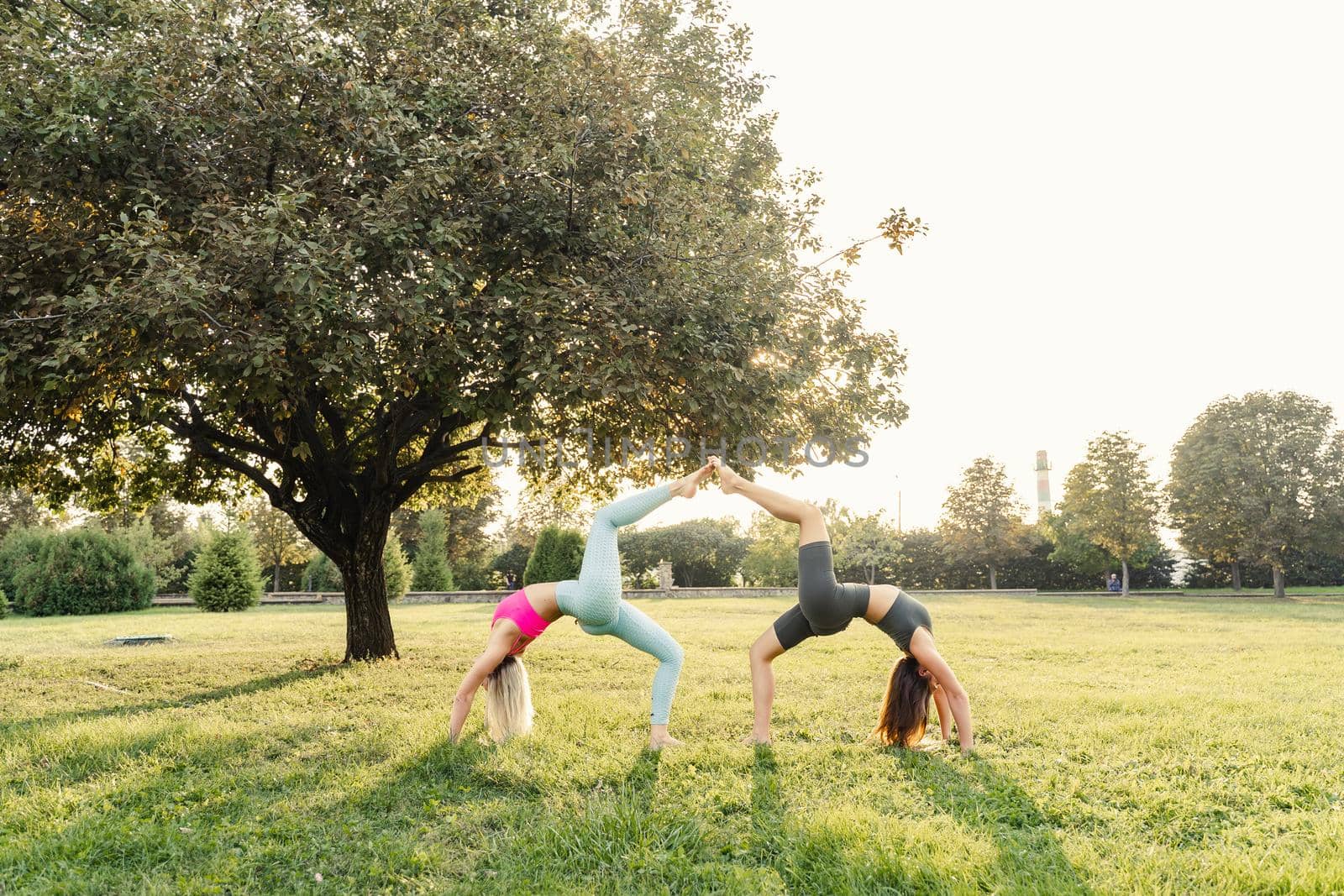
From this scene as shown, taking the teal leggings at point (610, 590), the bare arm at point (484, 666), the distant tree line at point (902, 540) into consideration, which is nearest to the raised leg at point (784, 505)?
the teal leggings at point (610, 590)

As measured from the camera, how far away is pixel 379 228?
737 cm

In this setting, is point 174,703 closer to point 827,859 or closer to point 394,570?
point 827,859

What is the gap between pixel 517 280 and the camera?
8.70 metres

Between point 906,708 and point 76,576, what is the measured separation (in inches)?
1188

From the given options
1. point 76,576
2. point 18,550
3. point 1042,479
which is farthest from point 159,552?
point 1042,479

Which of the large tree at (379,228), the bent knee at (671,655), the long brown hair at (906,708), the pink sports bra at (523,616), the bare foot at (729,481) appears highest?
the large tree at (379,228)

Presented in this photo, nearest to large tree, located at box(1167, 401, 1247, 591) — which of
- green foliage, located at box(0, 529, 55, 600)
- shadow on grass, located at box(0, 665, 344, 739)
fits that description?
shadow on grass, located at box(0, 665, 344, 739)

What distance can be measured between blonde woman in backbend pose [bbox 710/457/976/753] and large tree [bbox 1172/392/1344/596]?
34712mm

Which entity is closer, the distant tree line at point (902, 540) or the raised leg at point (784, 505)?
the raised leg at point (784, 505)

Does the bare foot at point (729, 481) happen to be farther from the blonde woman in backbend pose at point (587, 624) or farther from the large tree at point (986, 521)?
the large tree at point (986, 521)

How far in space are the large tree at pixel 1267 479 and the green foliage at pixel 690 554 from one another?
20593 millimetres

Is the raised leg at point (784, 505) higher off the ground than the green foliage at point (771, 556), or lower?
higher

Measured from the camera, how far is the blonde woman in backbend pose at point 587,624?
5984mm

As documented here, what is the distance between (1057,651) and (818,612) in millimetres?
9008
